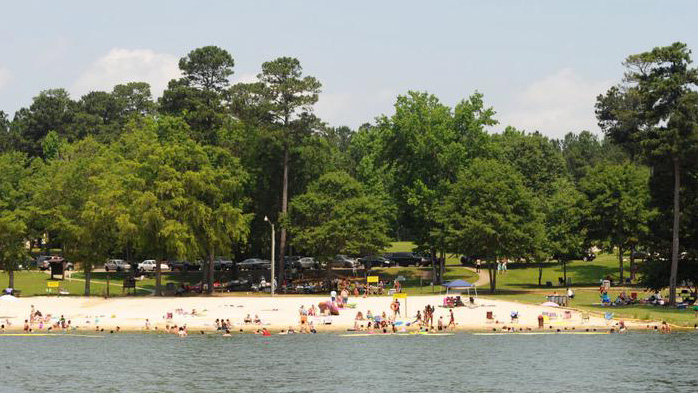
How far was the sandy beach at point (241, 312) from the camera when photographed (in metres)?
73.6

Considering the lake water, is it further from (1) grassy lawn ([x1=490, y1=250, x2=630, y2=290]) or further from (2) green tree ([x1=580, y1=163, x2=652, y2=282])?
(1) grassy lawn ([x1=490, y1=250, x2=630, y2=290])

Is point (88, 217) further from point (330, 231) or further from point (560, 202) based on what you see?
point (560, 202)

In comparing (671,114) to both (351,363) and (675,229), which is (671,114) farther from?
(351,363)

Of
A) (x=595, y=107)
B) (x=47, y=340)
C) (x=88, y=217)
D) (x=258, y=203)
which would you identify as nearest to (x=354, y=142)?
(x=595, y=107)

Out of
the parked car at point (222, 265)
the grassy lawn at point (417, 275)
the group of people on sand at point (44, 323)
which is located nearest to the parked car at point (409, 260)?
the grassy lawn at point (417, 275)

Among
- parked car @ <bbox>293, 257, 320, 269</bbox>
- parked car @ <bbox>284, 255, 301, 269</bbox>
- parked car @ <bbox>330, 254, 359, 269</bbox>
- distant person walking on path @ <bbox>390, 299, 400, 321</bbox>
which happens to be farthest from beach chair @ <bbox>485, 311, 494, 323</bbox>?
parked car @ <bbox>293, 257, 320, 269</bbox>

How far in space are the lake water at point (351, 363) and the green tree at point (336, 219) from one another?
86.5 ft

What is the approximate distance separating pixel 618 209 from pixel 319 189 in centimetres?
3070

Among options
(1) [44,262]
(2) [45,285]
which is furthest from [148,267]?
(2) [45,285]

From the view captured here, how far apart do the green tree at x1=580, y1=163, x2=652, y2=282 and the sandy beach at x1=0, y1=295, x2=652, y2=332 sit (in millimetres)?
22706

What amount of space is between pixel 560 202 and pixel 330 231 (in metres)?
29.0

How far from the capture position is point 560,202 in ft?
360

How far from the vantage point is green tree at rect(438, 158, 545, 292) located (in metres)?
91.5

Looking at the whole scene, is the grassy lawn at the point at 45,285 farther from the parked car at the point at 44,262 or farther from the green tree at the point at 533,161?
the green tree at the point at 533,161
